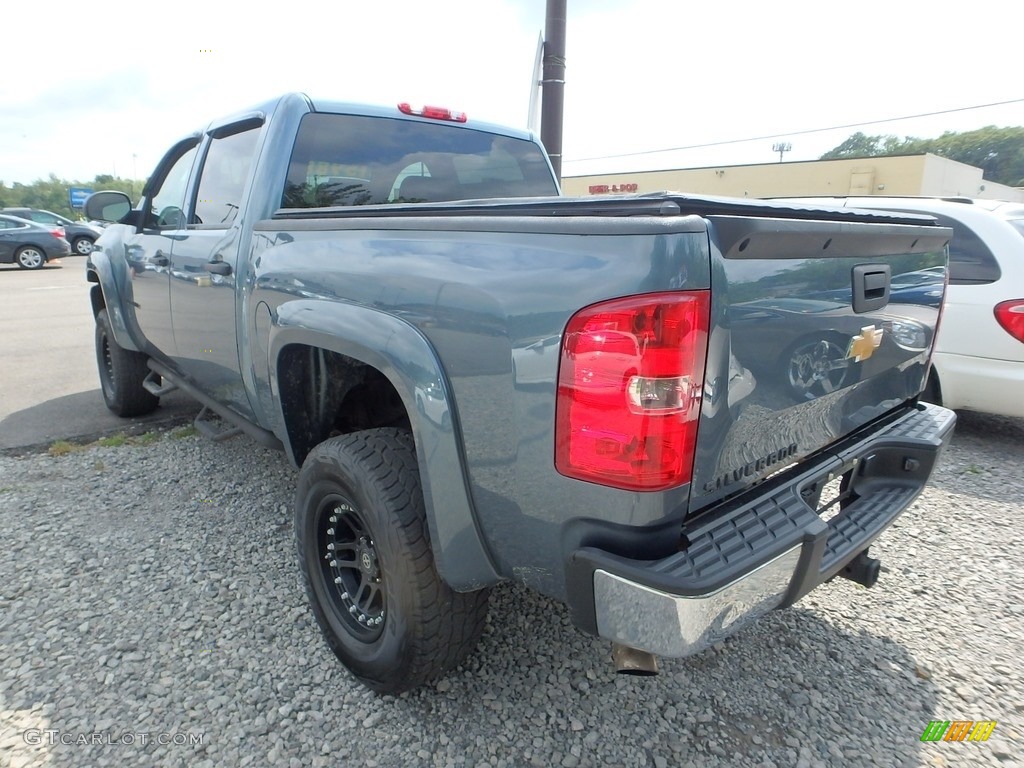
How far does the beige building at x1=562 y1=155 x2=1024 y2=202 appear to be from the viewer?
29.0 meters

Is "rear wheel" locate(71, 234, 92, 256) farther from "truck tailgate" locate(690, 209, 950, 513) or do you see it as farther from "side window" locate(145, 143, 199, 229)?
"truck tailgate" locate(690, 209, 950, 513)

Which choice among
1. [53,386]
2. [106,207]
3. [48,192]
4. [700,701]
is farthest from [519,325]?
[48,192]

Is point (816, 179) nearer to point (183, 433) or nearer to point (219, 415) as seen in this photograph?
point (183, 433)

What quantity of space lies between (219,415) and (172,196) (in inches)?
52.7

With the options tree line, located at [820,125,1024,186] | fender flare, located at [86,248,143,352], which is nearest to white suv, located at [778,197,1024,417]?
fender flare, located at [86,248,143,352]

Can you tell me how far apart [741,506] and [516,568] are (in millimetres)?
616

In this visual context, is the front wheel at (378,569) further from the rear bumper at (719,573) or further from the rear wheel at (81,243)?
the rear wheel at (81,243)

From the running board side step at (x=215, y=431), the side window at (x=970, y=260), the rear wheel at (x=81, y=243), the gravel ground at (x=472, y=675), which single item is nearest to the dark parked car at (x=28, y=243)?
the rear wheel at (x=81, y=243)

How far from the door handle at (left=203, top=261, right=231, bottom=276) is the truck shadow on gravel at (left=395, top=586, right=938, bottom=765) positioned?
184cm

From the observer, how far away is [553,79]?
6211mm

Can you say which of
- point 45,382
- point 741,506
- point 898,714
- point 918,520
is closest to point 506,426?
point 741,506

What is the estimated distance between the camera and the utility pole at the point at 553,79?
6047mm

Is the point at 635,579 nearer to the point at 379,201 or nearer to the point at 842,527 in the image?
the point at 842,527

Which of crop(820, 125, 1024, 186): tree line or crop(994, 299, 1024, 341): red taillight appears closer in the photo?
crop(994, 299, 1024, 341): red taillight
